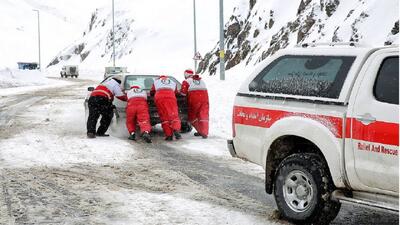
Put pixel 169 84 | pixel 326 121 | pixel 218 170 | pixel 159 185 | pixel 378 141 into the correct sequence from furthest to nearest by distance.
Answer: pixel 169 84, pixel 218 170, pixel 159 185, pixel 326 121, pixel 378 141

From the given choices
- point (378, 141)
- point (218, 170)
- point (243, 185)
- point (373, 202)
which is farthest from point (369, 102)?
point (218, 170)

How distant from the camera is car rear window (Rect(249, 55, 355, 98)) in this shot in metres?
5.46

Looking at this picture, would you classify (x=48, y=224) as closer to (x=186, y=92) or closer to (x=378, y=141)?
(x=378, y=141)

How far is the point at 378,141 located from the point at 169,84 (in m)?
7.59

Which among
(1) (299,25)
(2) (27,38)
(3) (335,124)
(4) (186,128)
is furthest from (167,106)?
(2) (27,38)

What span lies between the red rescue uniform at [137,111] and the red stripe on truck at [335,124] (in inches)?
224

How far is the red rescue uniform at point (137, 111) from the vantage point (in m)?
12.0

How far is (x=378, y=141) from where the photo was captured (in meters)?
4.92

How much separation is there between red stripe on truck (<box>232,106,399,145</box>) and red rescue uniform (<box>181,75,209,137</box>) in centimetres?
604

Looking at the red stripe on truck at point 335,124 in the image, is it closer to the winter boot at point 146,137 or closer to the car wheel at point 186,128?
the winter boot at point 146,137

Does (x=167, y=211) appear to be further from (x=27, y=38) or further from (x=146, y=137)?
(x=27, y=38)

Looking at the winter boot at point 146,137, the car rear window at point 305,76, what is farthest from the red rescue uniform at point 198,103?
the car rear window at point 305,76

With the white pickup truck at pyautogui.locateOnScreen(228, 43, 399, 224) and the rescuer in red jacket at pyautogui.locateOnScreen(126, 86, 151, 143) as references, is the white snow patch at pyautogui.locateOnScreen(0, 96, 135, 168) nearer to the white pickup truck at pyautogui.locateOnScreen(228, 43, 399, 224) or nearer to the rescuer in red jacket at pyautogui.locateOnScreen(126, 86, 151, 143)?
the rescuer in red jacket at pyautogui.locateOnScreen(126, 86, 151, 143)

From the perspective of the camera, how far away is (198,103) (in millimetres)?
12562
